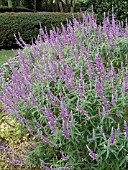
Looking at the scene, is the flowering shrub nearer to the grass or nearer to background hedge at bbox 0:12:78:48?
the grass

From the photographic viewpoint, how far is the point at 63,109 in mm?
2490

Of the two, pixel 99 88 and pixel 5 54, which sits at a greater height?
pixel 99 88

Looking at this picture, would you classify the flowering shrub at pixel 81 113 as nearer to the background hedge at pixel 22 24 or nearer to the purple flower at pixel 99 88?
the purple flower at pixel 99 88

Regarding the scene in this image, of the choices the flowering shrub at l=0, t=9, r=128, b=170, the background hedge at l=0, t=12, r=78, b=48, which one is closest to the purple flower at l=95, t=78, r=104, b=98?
the flowering shrub at l=0, t=9, r=128, b=170

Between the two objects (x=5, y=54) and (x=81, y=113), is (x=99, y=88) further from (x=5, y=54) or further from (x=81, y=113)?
(x=5, y=54)

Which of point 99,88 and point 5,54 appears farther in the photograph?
point 5,54

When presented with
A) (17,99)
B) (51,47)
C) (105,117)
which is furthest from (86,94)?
(51,47)

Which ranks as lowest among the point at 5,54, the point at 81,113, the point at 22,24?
the point at 5,54

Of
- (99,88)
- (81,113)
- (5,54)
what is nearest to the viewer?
(99,88)

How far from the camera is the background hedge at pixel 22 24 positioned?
11633mm

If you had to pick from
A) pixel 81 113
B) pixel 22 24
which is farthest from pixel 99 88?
pixel 22 24

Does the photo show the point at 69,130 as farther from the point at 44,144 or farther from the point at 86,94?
the point at 44,144

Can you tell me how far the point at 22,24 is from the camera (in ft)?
38.3

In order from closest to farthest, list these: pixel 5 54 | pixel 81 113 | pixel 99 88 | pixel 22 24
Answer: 1. pixel 99 88
2. pixel 81 113
3. pixel 5 54
4. pixel 22 24
